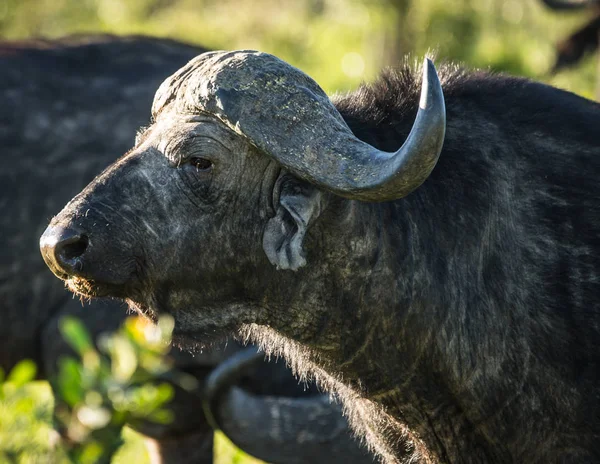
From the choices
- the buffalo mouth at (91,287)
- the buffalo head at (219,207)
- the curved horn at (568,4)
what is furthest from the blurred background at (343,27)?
the buffalo mouth at (91,287)

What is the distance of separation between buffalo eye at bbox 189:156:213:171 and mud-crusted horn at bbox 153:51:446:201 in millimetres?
182

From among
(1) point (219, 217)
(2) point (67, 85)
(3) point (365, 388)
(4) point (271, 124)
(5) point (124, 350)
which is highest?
(5) point (124, 350)

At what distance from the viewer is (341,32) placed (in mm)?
22500

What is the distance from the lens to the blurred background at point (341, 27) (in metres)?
19.0

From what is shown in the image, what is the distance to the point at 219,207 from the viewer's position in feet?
13.1

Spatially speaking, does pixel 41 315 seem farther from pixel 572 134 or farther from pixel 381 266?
pixel 572 134

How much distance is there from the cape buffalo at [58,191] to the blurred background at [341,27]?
9.35 metres

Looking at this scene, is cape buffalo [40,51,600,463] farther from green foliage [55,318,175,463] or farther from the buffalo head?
green foliage [55,318,175,463]

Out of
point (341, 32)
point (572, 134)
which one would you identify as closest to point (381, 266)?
point (572, 134)

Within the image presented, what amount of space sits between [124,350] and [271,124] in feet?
5.58

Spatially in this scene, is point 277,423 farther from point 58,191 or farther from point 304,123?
point 304,123

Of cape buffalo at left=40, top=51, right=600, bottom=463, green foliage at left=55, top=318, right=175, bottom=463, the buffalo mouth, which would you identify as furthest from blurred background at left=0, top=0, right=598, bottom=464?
green foliage at left=55, top=318, right=175, bottom=463

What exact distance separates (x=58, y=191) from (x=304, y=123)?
12.0 ft

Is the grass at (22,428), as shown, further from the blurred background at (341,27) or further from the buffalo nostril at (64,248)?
the blurred background at (341,27)
